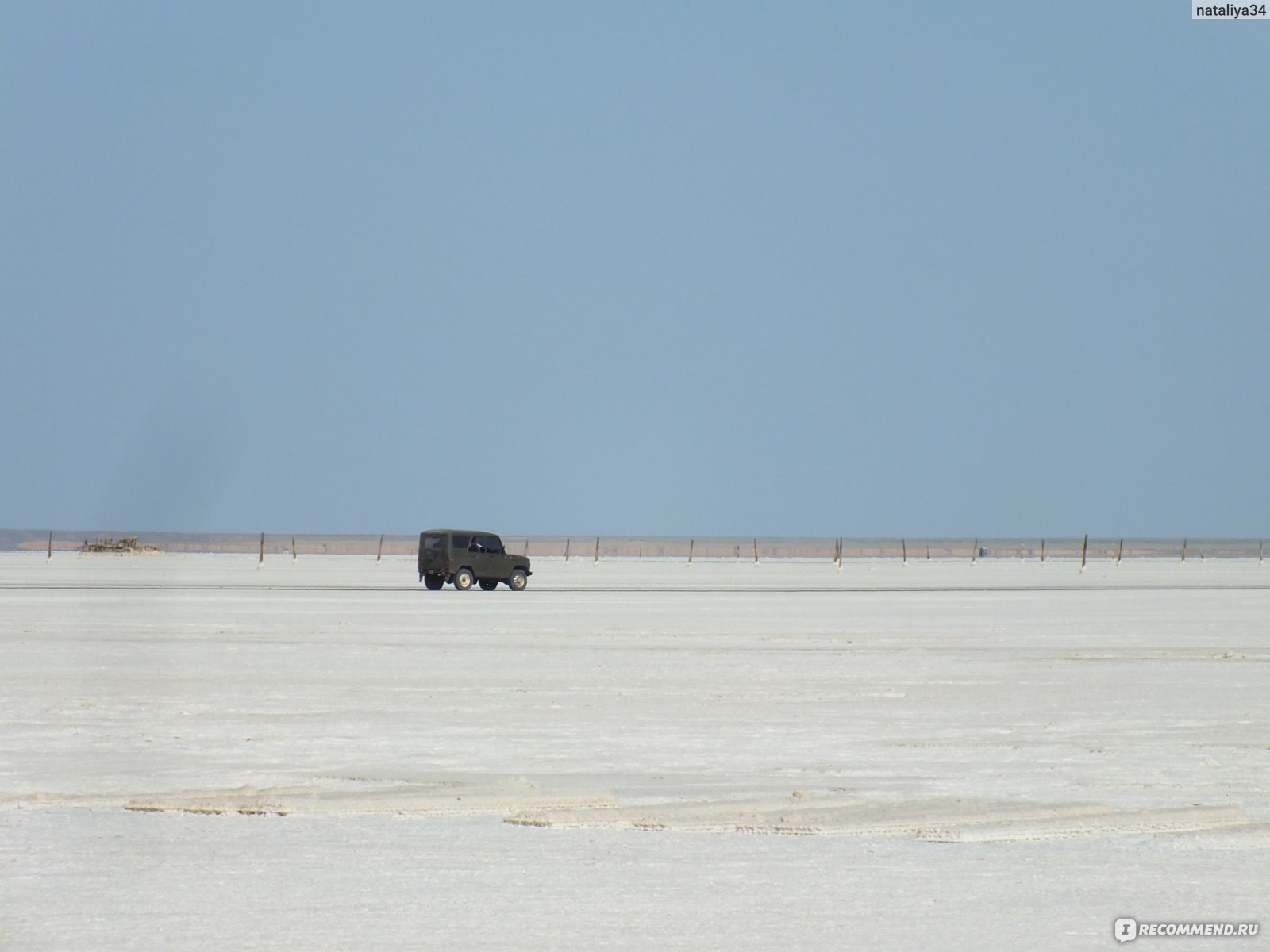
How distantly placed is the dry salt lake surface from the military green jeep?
21.3 m

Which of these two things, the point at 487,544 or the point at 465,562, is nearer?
the point at 465,562

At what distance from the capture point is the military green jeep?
50.1 m

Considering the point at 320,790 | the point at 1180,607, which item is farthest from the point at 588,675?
the point at 1180,607

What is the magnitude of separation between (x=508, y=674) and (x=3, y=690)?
6.95 metres

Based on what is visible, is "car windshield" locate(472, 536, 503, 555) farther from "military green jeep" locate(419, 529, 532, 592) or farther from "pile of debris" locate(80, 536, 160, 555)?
"pile of debris" locate(80, 536, 160, 555)

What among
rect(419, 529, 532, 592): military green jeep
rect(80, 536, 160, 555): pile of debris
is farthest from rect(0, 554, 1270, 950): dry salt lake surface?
rect(80, 536, 160, 555): pile of debris

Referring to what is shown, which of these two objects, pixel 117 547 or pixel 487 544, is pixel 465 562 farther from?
pixel 117 547

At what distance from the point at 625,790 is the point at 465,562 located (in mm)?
39372

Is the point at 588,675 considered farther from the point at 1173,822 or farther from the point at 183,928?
the point at 183,928

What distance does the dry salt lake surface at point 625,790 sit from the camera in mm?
7605

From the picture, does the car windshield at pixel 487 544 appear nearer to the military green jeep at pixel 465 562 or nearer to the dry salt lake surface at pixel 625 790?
the military green jeep at pixel 465 562

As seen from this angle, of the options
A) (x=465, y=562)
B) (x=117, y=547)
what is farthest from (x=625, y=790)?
(x=117, y=547)

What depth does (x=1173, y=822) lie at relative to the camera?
10.2 m

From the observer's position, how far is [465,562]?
165 feet
